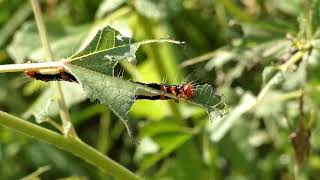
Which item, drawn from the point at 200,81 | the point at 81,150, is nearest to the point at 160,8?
the point at 200,81

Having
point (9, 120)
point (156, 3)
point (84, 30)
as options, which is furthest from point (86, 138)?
point (9, 120)

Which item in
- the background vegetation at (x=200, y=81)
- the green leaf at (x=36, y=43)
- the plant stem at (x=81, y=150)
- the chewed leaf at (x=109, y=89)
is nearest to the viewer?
the chewed leaf at (x=109, y=89)

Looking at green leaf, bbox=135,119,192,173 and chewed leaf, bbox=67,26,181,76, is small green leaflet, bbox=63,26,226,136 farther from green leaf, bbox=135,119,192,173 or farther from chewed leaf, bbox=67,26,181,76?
green leaf, bbox=135,119,192,173

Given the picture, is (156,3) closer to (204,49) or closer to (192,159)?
(192,159)

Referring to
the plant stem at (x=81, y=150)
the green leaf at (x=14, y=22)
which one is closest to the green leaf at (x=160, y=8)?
the plant stem at (x=81, y=150)

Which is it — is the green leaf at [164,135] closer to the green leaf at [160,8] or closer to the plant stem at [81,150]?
the green leaf at [160,8]

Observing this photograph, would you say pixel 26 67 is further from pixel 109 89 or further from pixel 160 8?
pixel 160 8
